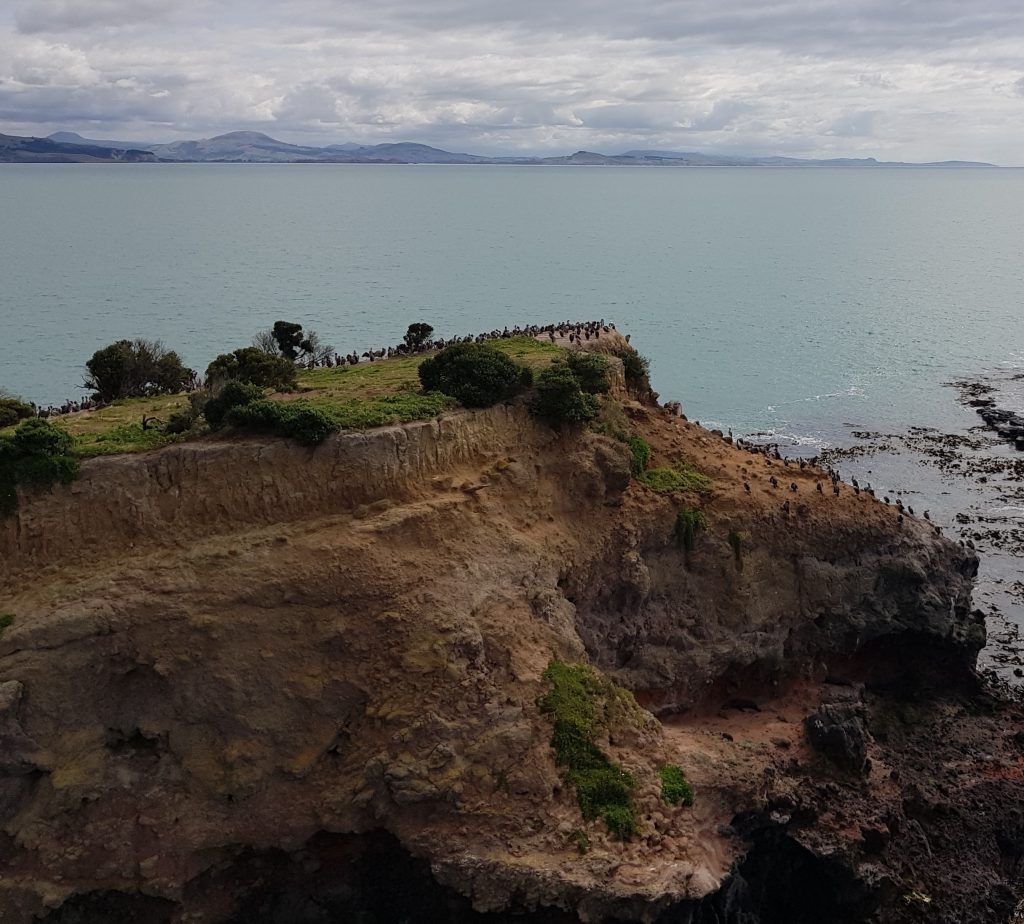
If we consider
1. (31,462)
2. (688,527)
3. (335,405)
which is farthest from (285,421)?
(688,527)

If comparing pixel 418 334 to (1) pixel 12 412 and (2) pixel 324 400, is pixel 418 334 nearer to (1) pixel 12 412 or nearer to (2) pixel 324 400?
(2) pixel 324 400

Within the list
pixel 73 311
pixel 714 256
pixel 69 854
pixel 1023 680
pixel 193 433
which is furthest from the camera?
pixel 714 256

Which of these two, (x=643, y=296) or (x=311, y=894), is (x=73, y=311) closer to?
(x=643, y=296)

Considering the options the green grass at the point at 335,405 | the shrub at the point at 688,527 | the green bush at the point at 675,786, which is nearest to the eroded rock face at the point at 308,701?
the green bush at the point at 675,786

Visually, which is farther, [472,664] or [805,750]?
[805,750]

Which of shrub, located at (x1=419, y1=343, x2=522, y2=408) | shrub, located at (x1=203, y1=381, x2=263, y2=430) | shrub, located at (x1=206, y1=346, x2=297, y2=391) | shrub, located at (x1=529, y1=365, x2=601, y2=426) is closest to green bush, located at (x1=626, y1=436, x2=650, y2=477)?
shrub, located at (x1=529, y1=365, x2=601, y2=426)

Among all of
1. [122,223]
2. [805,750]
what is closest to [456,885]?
[805,750]

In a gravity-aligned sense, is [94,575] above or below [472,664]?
above

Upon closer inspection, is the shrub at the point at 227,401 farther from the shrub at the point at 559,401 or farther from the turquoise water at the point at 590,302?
the turquoise water at the point at 590,302
